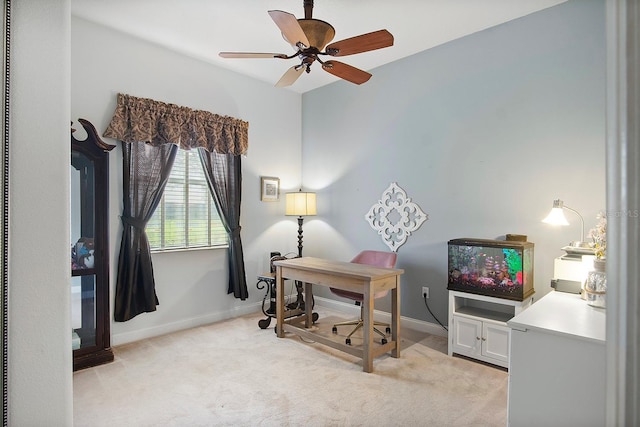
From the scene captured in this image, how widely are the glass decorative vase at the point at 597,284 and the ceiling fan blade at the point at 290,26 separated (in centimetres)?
219

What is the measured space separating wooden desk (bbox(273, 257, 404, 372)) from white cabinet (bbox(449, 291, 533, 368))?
512mm

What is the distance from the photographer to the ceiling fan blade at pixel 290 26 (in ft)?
6.49

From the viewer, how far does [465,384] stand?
2.61 metres

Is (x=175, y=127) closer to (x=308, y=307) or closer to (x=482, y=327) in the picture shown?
(x=308, y=307)

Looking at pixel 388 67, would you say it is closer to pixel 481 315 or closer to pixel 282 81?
pixel 282 81

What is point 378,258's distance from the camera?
387cm

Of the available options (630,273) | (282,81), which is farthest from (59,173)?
(282,81)

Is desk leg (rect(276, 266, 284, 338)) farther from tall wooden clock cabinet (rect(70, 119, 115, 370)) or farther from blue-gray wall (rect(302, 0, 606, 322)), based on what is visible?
tall wooden clock cabinet (rect(70, 119, 115, 370))

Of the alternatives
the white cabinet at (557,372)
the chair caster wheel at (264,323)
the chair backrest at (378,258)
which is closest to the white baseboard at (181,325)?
the chair caster wheel at (264,323)

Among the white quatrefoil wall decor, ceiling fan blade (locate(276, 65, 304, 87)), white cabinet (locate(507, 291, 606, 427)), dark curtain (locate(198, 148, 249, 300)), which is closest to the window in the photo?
dark curtain (locate(198, 148, 249, 300))

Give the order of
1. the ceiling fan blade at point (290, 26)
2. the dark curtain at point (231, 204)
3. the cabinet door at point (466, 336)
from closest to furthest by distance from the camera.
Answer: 1. the ceiling fan blade at point (290, 26)
2. the cabinet door at point (466, 336)
3. the dark curtain at point (231, 204)

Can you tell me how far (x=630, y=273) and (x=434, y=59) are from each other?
11.8 ft

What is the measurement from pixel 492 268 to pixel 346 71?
1.98m

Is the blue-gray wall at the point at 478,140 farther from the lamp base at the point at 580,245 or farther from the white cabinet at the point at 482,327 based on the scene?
the white cabinet at the point at 482,327
